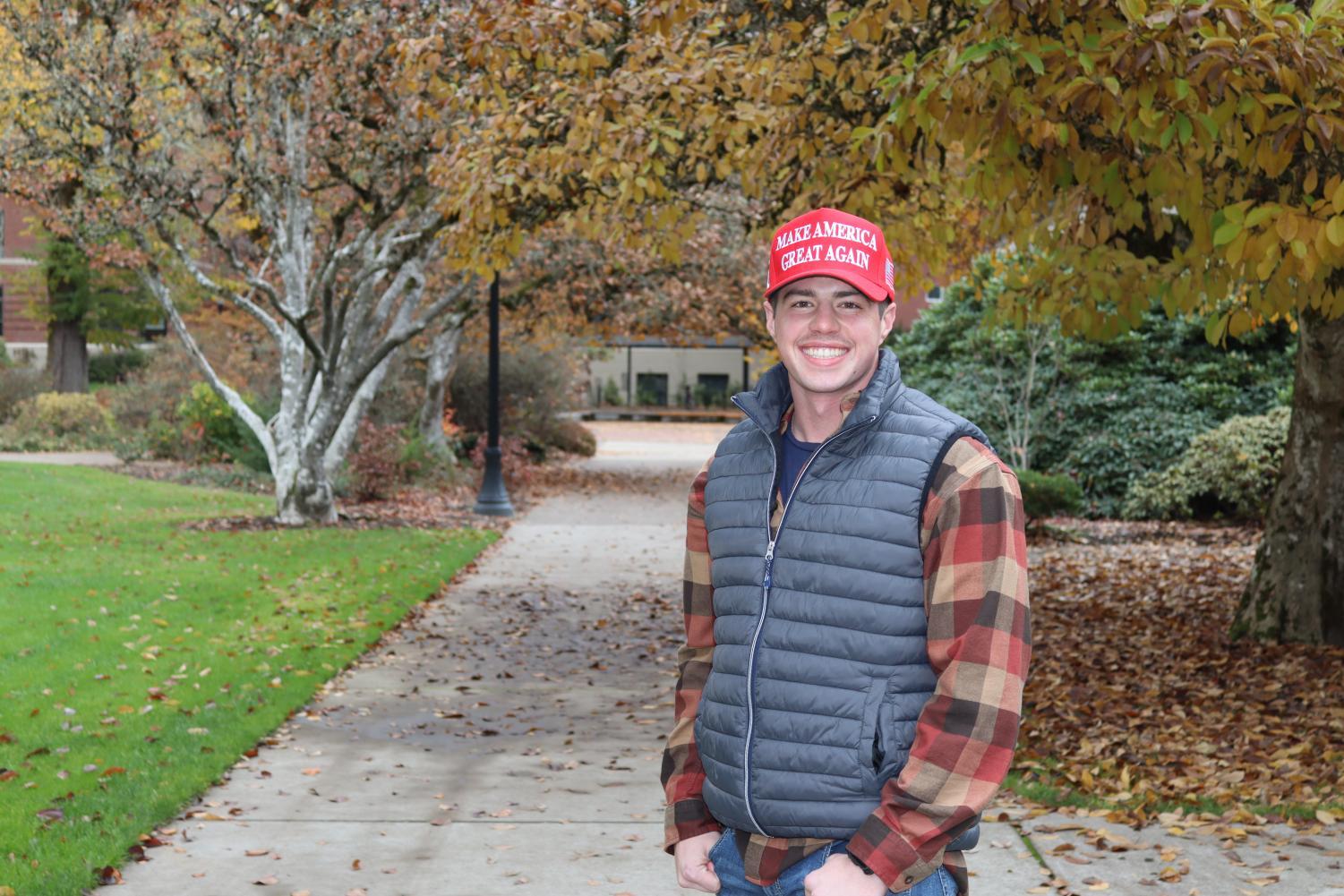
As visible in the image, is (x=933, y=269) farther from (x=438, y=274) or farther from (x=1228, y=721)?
(x=438, y=274)

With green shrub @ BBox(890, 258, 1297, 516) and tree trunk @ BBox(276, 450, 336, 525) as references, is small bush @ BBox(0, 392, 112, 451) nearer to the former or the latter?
tree trunk @ BBox(276, 450, 336, 525)

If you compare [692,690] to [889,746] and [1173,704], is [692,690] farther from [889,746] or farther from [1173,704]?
[1173,704]

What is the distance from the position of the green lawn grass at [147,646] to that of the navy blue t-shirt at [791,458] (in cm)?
380

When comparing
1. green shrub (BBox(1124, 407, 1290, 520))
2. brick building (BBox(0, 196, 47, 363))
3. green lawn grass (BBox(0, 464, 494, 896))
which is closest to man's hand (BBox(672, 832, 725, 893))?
green lawn grass (BBox(0, 464, 494, 896))

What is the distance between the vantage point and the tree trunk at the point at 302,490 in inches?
692

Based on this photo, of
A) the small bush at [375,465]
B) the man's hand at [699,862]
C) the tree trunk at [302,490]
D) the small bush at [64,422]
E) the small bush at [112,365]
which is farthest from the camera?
the small bush at [112,365]

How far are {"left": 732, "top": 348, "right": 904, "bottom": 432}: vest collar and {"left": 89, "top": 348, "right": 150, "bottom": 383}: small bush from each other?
4139 cm

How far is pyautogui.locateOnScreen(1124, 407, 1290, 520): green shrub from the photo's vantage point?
1761cm

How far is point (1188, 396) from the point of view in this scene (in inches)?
789

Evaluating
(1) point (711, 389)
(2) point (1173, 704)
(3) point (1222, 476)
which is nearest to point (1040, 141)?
(2) point (1173, 704)

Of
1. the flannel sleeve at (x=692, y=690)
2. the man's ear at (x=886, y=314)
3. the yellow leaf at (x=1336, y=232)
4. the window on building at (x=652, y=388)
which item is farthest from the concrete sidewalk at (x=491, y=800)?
the window on building at (x=652, y=388)

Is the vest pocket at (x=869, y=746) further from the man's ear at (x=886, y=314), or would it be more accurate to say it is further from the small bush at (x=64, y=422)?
the small bush at (x=64, y=422)

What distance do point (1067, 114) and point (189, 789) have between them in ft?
17.4

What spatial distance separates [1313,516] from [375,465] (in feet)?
49.0
